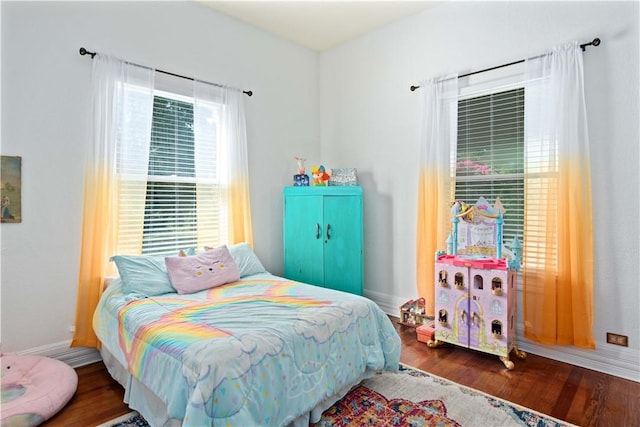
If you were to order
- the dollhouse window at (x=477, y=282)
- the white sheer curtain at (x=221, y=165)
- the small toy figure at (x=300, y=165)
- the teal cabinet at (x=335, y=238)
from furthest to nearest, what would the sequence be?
the small toy figure at (x=300, y=165)
the teal cabinet at (x=335, y=238)
the white sheer curtain at (x=221, y=165)
the dollhouse window at (x=477, y=282)

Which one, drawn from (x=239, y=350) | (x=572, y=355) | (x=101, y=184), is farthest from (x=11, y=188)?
(x=572, y=355)

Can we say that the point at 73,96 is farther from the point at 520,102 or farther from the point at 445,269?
the point at 520,102

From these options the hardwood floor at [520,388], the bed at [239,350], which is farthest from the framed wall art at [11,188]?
the hardwood floor at [520,388]

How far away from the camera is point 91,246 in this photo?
2.67 metres

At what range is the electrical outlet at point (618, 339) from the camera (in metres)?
2.47

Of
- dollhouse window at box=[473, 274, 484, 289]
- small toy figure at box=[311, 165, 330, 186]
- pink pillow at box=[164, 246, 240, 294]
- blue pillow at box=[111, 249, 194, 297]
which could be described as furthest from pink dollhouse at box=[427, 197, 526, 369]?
blue pillow at box=[111, 249, 194, 297]

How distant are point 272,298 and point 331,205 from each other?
144cm

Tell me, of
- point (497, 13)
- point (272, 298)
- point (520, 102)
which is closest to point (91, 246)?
point (272, 298)

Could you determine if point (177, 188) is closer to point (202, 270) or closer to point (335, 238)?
Result: point (202, 270)

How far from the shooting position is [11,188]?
2.39m

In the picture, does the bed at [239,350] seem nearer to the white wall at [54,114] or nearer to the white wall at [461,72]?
the white wall at [54,114]

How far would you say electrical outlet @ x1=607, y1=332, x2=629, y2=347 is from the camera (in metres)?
2.47

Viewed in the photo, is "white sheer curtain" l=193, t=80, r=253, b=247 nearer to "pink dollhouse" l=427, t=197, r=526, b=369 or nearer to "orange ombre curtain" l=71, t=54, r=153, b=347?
"orange ombre curtain" l=71, t=54, r=153, b=347

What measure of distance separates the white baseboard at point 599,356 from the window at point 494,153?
0.85 m
